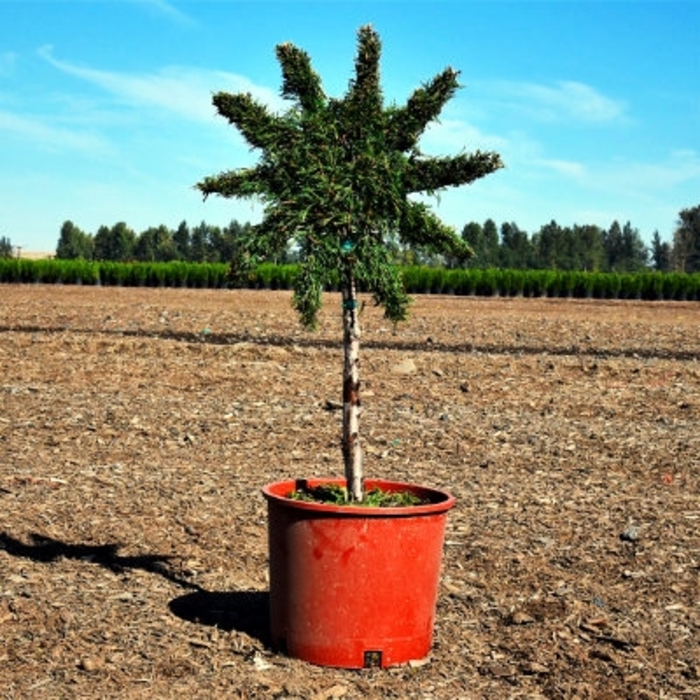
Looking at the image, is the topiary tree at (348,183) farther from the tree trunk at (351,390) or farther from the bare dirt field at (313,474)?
the bare dirt field at (313,474)

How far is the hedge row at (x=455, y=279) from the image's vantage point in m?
45.2

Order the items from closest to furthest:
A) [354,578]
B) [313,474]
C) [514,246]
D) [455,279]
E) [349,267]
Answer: [354,578]
[349,267]
[313,474]
[455,279]
[514,246]

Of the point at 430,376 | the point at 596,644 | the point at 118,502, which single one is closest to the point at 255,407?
the point at 430,376

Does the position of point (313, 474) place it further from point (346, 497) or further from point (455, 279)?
point (455, 279)

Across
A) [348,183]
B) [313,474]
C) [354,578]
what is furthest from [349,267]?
[313,474]

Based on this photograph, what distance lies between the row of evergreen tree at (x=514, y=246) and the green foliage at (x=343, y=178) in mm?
89269

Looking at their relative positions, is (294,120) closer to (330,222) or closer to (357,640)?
(330,222)

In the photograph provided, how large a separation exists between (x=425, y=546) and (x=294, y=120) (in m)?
1.82

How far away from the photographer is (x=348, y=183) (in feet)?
15.1

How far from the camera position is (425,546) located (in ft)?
14.4

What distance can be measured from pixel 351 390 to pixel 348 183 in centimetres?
84

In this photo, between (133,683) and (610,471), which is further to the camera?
(610,471)

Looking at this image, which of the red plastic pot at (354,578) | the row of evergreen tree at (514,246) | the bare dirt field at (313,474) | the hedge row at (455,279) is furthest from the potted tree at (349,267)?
the row of evergreen tree at (514,246)

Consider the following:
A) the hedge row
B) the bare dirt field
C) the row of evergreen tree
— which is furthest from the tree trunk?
the row of evergreen tree
